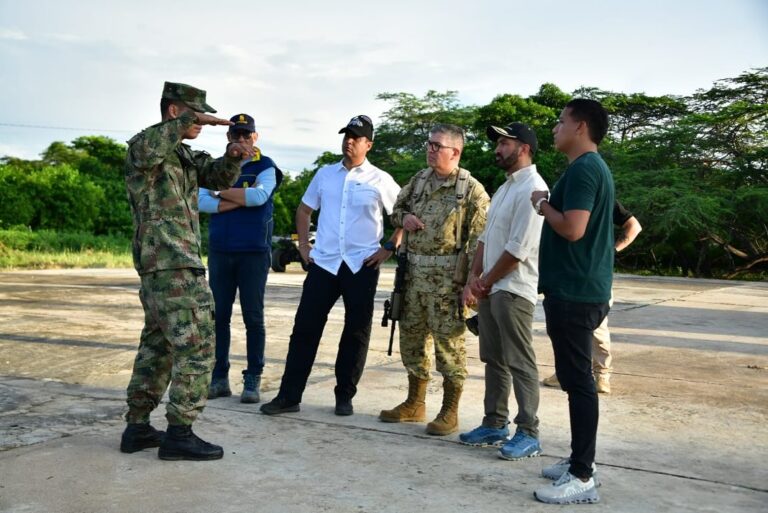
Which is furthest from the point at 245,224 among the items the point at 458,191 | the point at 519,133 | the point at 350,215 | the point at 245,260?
the point at 519,133

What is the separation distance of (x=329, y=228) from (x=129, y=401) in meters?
1.65

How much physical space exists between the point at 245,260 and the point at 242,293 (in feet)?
0.77

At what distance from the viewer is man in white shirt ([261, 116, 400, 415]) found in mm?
5152

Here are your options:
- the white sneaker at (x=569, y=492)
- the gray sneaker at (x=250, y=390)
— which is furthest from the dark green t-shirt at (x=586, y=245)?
the gray sneaker at (x=250, y=390)

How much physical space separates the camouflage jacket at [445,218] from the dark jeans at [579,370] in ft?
4.07

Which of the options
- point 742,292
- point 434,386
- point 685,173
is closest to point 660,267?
point 685,173

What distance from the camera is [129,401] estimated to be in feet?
13.8

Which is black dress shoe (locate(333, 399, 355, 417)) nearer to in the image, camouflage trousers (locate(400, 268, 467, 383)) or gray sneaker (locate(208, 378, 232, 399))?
camouflage trousers (locate(400, 268, 467, 383))

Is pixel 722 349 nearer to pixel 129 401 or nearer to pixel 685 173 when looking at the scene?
pixel 129 401

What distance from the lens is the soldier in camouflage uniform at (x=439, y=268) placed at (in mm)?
4754

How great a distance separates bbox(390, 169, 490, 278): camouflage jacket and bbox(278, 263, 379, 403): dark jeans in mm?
445

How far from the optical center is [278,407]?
5090mm

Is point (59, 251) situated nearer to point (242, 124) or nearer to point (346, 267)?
point (242, 124)

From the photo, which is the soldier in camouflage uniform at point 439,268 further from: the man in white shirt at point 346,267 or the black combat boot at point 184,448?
the black combat boot at point 184,448
